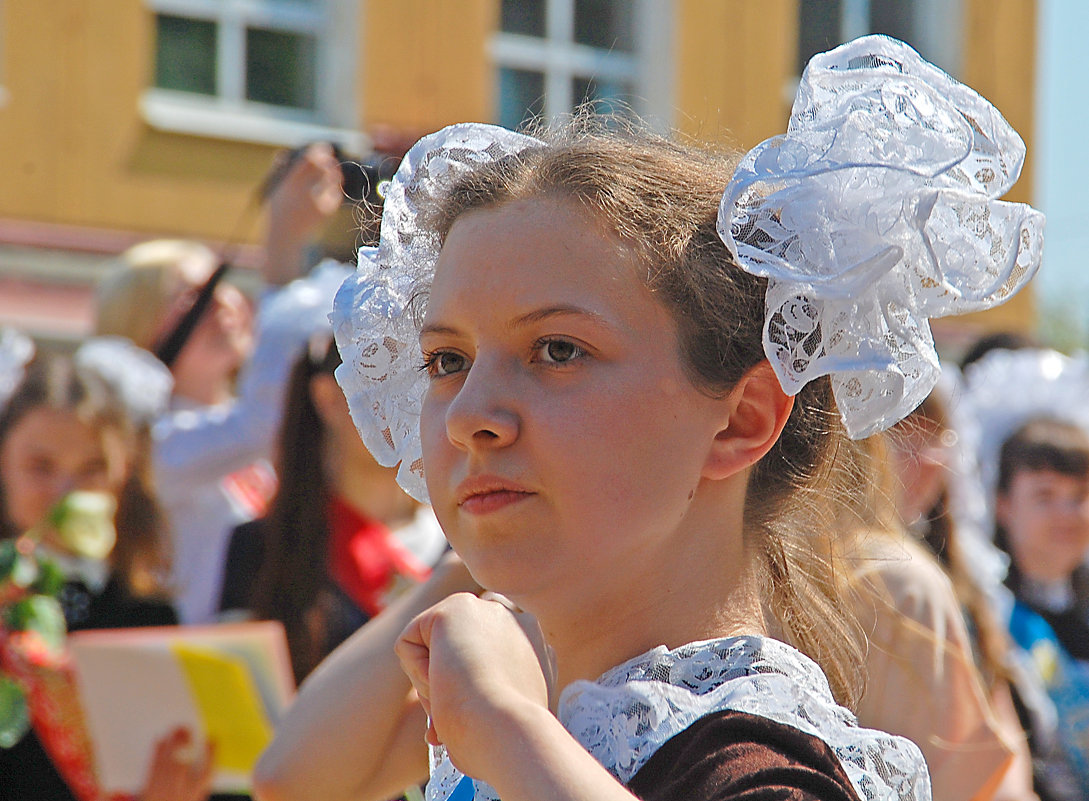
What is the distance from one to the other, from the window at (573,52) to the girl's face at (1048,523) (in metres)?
5.84

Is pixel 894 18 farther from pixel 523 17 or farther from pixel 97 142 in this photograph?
pixel 97 142

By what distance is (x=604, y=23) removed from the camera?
10359 millimetres

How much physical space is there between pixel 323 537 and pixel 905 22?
967cm

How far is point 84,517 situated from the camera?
9.80ft

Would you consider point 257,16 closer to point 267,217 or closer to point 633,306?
point 267,217

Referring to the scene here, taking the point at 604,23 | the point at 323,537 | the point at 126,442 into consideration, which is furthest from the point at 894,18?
the point at 323,537

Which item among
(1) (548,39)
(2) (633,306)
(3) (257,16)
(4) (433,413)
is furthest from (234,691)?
(1) (548,39)

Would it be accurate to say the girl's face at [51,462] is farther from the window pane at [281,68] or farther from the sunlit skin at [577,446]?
the window pane at [281,68]

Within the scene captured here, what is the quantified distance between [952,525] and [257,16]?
6630mm

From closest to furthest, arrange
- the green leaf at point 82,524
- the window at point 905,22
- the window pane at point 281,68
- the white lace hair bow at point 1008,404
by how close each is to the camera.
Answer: the green leaf at point 82,524 < the white lace hair bow at point 1008,404 < the window pane at point 281,68 < the window at point 905,22

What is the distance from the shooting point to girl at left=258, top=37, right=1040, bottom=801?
1.38 metres

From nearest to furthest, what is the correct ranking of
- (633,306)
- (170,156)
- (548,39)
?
(633,306) → (170,156) → (548,39)

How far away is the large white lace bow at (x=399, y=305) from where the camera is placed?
1.77m

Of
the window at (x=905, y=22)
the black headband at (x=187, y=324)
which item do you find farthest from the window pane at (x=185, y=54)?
the black headband at (x=187, y=324)
